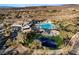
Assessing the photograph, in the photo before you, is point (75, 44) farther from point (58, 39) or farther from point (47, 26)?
point (47, 26)

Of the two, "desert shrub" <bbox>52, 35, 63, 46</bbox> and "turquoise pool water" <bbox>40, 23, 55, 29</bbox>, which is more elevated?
"turquoise pool water" <bbox>40, 23, 55, 29</bbox>

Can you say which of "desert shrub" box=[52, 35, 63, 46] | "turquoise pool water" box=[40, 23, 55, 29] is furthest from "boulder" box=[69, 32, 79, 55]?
"turquoise pool water" box=[40, 23, 55, 29]

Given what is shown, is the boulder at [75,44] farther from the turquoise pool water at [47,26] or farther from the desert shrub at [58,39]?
the turquoise pool water at [47,26]

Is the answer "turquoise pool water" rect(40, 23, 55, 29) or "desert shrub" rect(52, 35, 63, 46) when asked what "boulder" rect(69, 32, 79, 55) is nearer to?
"desert shrub" rect(52, 35, 63, 46)

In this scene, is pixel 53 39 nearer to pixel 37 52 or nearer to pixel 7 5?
pixel 37 52

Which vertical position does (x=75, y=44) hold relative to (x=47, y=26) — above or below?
below

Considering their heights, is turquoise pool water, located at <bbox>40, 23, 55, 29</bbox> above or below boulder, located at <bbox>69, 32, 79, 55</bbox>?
above

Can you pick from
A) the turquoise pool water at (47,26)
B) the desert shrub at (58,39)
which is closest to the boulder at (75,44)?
the desert shrub at (58,39)

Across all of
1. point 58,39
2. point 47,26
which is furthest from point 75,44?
point 47,26
